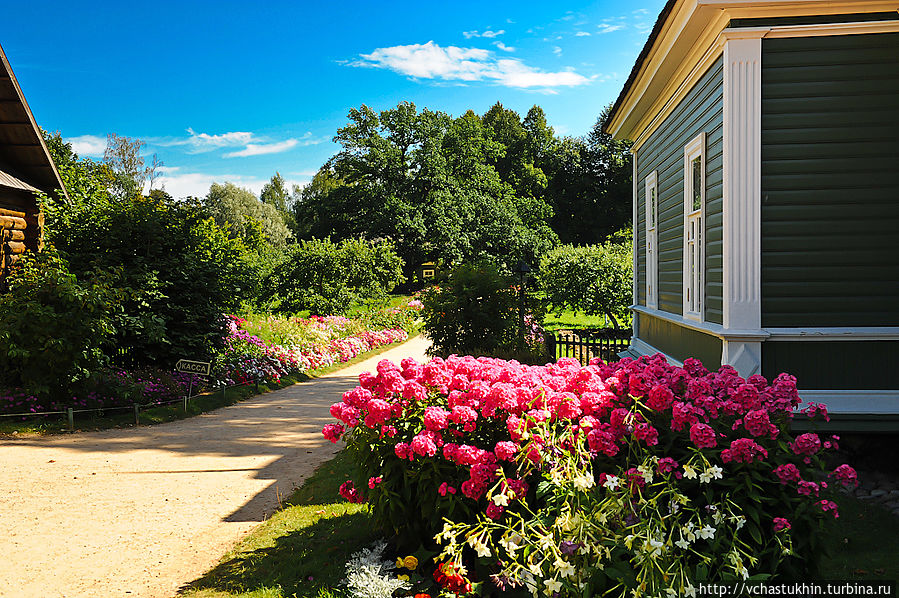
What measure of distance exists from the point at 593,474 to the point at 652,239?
762cm

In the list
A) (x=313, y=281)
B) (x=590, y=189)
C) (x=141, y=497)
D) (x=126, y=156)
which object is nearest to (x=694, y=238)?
(x=141, y=497)

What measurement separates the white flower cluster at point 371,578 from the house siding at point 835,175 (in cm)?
417

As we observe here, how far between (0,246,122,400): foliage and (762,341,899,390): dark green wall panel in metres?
9.10

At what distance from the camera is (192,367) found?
1181cm

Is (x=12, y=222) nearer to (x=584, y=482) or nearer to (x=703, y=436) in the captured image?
(x=584, y=482)

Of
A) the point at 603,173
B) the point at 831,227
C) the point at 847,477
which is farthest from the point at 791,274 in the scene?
the point at 603,173

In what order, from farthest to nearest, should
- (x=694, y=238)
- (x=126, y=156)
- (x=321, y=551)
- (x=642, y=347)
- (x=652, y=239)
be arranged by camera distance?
(x=126, y=156), (x=642, y=347), (x=652, y=239), (x=694, y=238), (x=321, y=551)

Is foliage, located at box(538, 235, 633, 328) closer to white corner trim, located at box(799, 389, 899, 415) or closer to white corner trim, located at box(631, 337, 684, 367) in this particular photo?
white corner trim, located at box(631, 337, 684, 367)

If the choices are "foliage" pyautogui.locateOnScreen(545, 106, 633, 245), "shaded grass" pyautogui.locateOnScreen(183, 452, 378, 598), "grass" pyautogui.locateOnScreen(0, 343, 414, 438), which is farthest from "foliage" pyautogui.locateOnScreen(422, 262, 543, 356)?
"foliage" pyautogui.locateOnScreen(545, 106, 633, 245)

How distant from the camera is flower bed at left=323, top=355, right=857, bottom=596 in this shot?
334 centimetres

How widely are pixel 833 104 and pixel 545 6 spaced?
33.6 feet

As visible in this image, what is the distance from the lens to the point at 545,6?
49.0 ft

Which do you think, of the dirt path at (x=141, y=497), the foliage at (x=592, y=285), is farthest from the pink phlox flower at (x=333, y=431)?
the foliage at (x=592, y=285)

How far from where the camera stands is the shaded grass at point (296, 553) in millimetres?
4168
